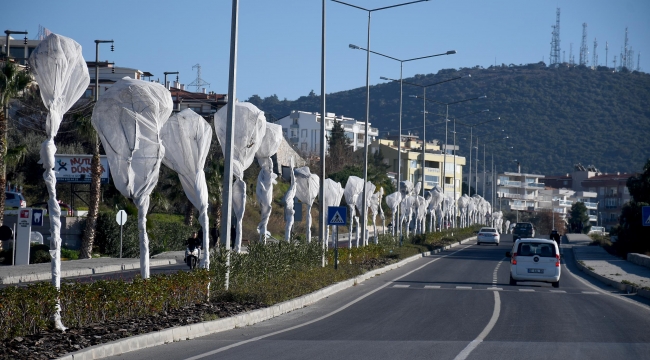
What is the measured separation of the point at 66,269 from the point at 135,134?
619 inches

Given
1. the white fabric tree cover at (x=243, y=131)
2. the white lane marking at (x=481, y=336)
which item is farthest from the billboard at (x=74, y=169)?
the white lane marking at (x=481, y=336)

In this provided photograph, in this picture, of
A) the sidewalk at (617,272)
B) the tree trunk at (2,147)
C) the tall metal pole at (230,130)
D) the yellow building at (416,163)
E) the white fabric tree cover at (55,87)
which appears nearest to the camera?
the white fabric tree cover at (55,87)

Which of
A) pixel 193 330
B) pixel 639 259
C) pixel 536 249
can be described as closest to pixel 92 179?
pixel 536 249

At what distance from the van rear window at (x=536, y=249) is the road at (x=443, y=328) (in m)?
1.60

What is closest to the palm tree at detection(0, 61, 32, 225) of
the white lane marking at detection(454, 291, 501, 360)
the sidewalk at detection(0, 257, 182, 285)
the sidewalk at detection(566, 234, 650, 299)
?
the sidewalk at detection(0, 257, 182, 285)

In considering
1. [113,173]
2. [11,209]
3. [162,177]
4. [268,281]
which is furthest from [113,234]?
[113,173]

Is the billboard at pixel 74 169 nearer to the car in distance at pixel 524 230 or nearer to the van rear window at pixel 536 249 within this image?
the van rear window at pixel 536 249

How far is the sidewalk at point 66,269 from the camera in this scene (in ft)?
93.2

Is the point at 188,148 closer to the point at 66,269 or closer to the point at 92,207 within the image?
the point at 66,269

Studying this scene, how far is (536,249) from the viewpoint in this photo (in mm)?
30594

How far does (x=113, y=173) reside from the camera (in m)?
17.7

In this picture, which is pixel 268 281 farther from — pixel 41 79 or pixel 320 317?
Result: pixel 41 79

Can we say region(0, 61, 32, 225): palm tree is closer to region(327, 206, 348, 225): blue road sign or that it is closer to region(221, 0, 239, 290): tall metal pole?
region(327, 206, 348, 225): blue road sign

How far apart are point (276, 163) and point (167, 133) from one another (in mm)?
63103
